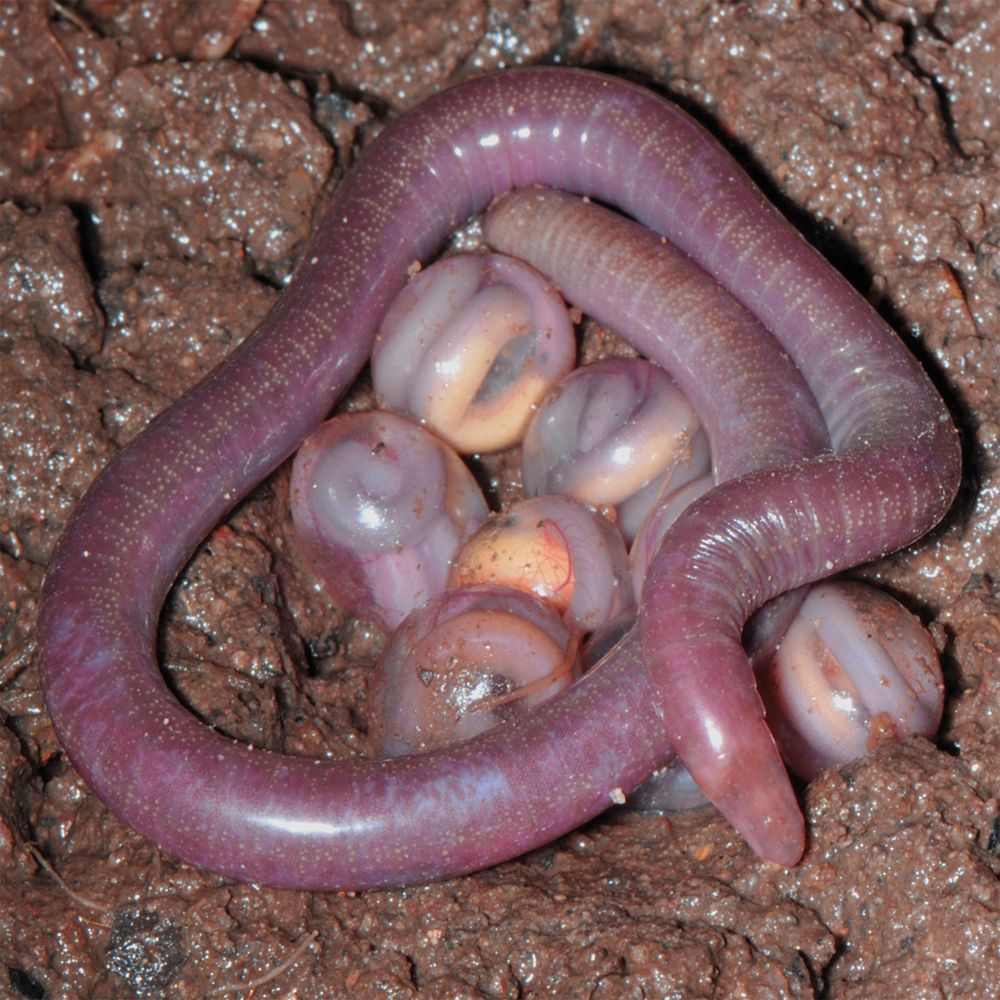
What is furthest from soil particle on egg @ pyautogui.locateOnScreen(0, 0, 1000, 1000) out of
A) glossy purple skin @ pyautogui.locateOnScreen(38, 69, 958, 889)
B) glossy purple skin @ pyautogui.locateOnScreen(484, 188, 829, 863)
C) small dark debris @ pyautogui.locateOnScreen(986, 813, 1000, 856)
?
glossy purple skin @ pyautogui.locateOnScreen(484, 188, 829, 863)

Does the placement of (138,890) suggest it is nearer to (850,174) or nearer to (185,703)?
(185,703)

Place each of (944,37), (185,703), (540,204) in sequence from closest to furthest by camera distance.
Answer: (185,703) → (540,204) → (944,37)

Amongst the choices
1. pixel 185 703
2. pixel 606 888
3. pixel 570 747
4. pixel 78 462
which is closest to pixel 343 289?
pixel 78 462

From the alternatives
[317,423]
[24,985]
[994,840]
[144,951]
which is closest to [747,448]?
[994,840]

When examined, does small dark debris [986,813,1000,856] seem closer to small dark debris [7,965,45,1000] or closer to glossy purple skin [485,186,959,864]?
glossy purple skin [485,186,959,864]

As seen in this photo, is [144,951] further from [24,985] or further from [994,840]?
[994,840]

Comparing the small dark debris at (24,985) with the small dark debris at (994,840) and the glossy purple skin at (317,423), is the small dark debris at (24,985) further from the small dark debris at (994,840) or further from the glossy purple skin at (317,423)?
the small dark debris at (994,840)
